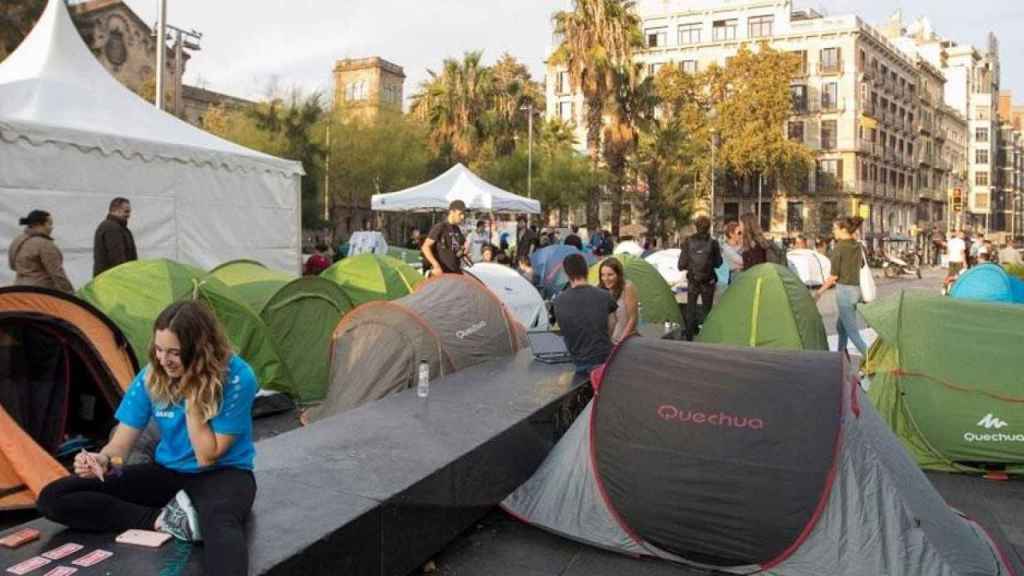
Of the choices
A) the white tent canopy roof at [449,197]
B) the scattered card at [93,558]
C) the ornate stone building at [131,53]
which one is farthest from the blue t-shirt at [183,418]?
the ornate stone building at [131,53]

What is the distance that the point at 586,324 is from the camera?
652cm

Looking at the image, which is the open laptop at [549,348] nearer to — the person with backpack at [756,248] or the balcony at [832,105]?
the person with backpack at [756,248]

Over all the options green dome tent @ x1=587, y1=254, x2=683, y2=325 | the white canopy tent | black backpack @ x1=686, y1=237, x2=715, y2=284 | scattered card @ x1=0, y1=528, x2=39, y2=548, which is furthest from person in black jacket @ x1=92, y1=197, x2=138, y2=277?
black backpack @ x1=686, y1=237, x2=715, y2=284

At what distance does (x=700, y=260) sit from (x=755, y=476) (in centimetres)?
698

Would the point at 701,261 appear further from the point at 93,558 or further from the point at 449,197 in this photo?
the point at 449,197

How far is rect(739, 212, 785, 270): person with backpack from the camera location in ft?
33.0

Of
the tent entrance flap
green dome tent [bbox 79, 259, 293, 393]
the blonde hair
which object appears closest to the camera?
the blonde hair

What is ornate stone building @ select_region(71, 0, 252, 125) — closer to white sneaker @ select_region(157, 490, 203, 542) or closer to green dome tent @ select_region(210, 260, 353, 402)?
green dome tent @ select_region(210, 260, 353, 402)

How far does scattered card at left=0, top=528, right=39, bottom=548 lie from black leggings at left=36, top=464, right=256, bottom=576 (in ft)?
0.27

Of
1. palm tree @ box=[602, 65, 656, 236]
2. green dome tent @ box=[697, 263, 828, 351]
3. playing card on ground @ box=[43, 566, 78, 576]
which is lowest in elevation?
playing card on ground @ box=[43, 566, 78, 576]

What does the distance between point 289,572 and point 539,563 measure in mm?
1742

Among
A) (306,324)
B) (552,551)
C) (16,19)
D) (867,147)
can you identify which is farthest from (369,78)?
(552,551)

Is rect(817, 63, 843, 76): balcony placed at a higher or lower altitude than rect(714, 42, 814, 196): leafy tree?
higher

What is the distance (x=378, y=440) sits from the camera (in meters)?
4.74
